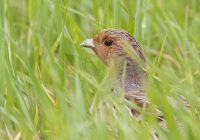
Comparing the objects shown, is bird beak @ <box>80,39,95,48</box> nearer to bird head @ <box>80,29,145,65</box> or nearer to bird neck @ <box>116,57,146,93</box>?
bird head @ <box>80,29,145,65</box>

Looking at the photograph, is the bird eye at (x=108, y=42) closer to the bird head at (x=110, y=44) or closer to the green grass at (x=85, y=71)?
the bird head at (x=110, y=44)

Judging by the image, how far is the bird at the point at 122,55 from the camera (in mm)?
6137

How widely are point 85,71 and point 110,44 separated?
33 cm

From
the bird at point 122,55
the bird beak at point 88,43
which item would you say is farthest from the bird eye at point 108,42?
the bird beak at point 88,43

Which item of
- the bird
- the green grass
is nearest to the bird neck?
the bird

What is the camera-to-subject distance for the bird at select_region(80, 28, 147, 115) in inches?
242

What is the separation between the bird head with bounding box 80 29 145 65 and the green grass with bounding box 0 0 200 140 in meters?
0.07

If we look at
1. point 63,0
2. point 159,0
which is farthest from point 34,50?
point 159,0

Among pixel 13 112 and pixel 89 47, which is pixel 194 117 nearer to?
pixel 13 112

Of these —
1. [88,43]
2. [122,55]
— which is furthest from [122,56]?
[88,43]

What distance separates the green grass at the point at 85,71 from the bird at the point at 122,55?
0.08 meters

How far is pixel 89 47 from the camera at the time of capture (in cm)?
660

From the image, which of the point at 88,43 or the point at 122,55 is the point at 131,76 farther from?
the point at 88,43

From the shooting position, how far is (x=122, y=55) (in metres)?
6.45
